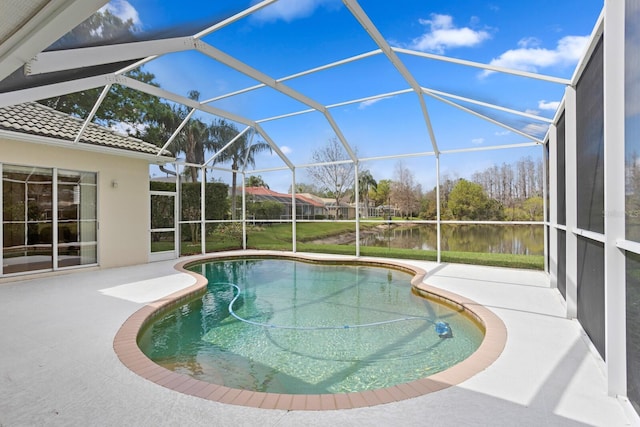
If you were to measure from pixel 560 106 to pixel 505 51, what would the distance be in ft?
17.8

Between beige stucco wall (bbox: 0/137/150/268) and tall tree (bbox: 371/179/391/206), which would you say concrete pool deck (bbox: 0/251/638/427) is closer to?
beige stucco wall (bbox: 0/137/150/268)

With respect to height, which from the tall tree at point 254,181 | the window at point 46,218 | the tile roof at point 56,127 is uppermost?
the tile roof at point 56,127

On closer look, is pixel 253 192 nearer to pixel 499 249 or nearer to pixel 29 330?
pixel 499 249

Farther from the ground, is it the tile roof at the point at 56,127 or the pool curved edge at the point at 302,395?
the tile roof at the point at 56,127

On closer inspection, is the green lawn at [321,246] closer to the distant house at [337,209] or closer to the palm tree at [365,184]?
the distant house at [337,209]

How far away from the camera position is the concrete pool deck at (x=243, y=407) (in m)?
2.55

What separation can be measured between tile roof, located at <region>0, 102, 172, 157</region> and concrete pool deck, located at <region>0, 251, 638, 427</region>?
14.5 ft

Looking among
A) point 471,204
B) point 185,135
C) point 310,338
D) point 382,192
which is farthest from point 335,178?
point 310,338

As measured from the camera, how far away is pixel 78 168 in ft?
29.3

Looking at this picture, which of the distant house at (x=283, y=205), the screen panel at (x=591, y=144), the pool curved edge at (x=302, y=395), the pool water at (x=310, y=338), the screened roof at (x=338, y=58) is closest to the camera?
the pool curved edge at (x=302, y=395)

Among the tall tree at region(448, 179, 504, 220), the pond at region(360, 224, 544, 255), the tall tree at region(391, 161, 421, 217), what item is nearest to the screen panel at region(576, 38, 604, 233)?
the pond at region(360, 224, 544, 255)

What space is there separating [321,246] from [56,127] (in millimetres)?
10532

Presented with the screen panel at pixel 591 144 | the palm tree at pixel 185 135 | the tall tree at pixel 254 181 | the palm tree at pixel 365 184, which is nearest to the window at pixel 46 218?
the palm tree at pixel 185 135

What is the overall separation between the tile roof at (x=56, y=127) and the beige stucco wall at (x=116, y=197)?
49cm
